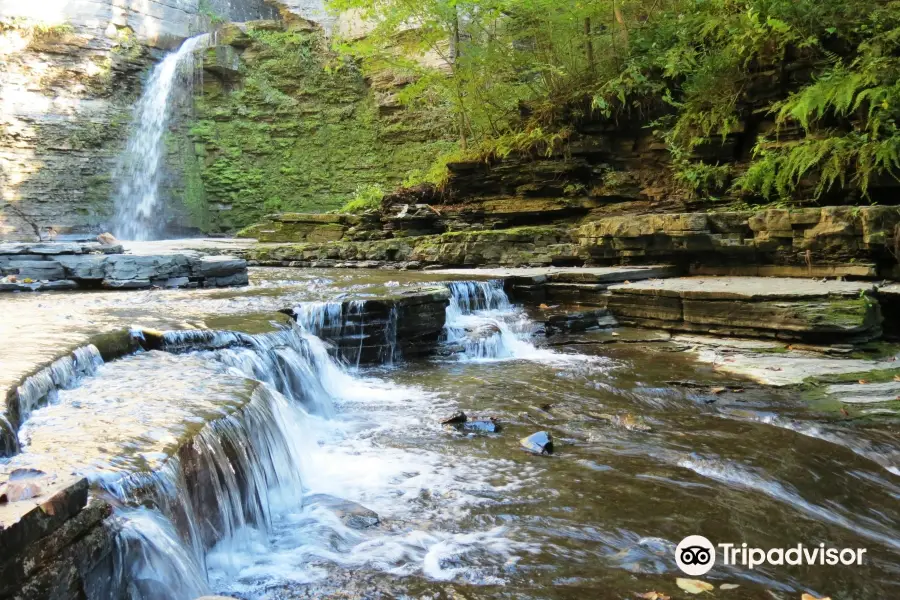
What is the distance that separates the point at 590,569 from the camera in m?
2.93

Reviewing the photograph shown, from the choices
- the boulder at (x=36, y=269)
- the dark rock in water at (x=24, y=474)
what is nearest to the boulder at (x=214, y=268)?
the boulder at (x=36, y=269)

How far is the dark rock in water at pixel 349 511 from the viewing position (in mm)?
3498

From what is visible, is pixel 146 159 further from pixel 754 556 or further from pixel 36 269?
pixel 754 556

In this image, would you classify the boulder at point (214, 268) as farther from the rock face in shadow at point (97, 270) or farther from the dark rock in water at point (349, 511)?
the dark rock in water at point (349, 511)

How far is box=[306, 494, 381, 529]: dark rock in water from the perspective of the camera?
3.50 m

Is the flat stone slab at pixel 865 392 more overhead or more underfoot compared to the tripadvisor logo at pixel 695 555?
more overhead

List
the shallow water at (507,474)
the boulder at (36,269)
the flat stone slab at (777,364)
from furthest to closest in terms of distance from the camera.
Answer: the boulder at (36,269)
the flat stone slab at (777,364)
the shallow water at (507,474)

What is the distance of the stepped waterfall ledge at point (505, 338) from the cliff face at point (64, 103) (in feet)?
0.27

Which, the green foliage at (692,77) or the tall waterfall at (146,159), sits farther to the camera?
the tall waterfall at (146,159)

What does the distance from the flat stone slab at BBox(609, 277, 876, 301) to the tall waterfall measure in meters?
16.1

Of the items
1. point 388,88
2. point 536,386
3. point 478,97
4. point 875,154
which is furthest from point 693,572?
point 388,88

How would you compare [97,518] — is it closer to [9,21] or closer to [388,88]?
[388,88]

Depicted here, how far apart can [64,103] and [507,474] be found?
1960 cm

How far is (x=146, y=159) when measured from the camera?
1931 cm
